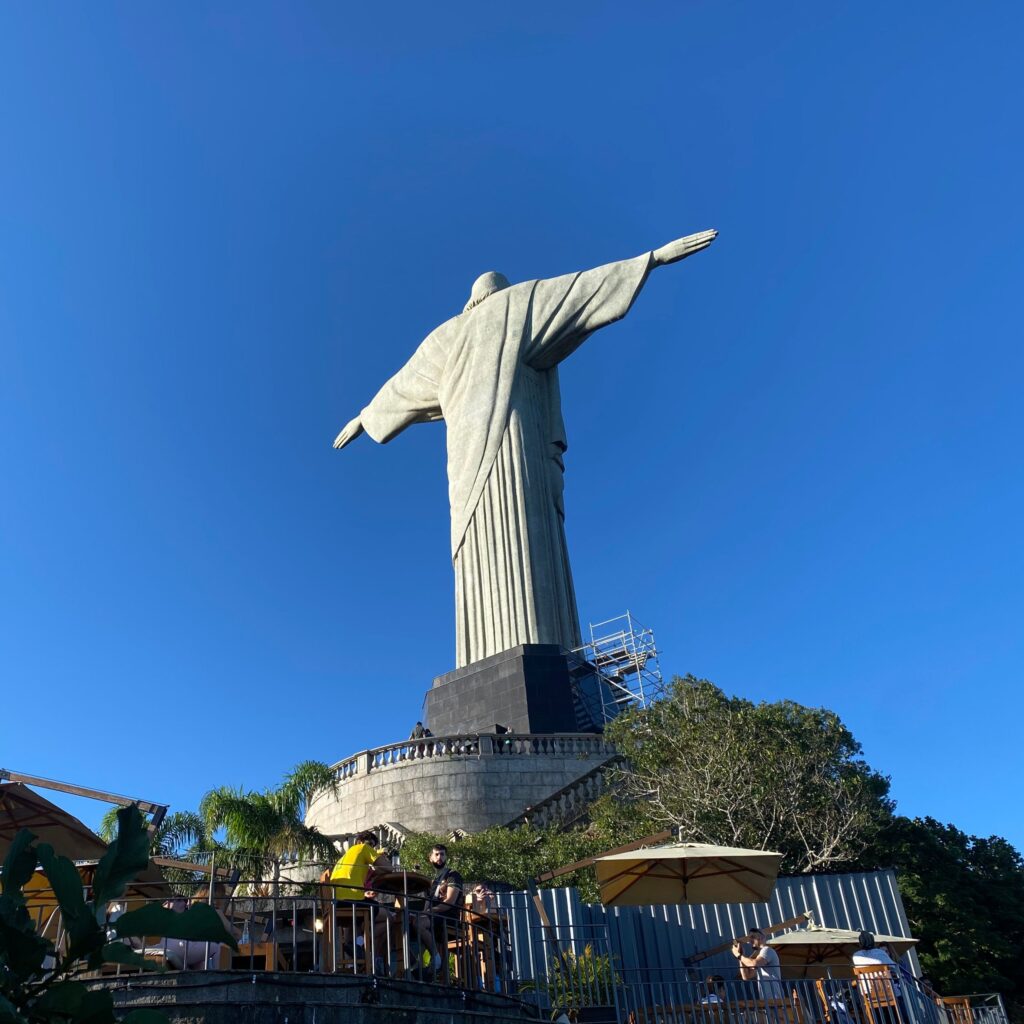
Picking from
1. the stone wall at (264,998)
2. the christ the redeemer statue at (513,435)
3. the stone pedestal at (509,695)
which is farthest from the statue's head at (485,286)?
the stone wall at (264,998)

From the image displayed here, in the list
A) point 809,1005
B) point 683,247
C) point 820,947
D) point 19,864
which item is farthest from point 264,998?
point 683,247

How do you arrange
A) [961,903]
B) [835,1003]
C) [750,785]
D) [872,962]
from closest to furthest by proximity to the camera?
[835,1003]
[872,962]
[750,785]
[961,903]

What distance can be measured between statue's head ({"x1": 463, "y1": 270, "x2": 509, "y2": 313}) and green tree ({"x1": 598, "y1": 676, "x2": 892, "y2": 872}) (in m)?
17.4

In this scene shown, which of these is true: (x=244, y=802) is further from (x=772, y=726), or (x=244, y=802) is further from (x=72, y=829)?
(x=772, y=726)

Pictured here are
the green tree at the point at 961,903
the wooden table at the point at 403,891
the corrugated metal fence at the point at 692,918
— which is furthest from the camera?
the green tree at the point at 961,903

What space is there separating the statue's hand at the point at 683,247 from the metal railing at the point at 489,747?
15.0m

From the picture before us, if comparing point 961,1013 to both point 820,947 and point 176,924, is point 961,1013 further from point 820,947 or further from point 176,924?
point 176,924

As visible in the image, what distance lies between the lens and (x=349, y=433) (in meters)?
34.5

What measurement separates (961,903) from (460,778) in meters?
11.3

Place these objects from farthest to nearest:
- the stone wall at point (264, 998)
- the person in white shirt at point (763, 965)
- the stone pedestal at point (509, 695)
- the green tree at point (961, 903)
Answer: the stone pedestal at point (509, 695), the green tree at point (961, 903), the person in white shirt at point (763, 965), the stone wall at point (264, 998)

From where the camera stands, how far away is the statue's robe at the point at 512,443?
2694 centimetres

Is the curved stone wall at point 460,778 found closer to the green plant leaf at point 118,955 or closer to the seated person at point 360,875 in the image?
the seated person at point 360,875

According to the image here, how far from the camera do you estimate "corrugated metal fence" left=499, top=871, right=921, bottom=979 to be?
36.0ft

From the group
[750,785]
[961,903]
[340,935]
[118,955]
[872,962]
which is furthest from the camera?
[961,903]
